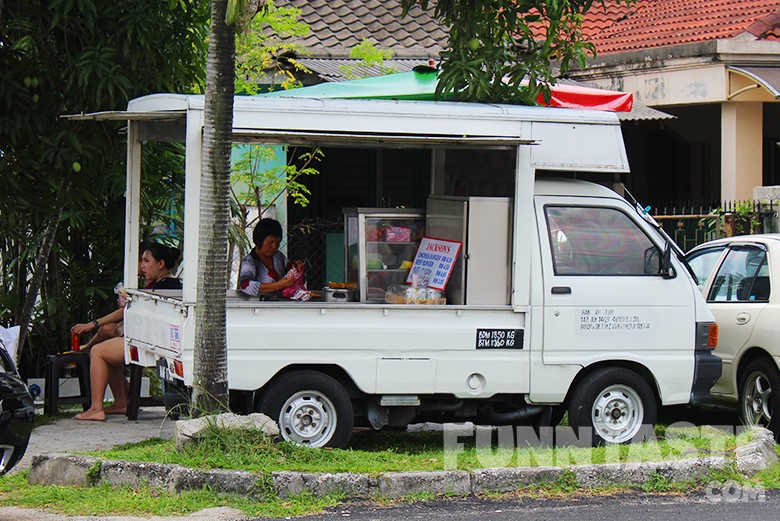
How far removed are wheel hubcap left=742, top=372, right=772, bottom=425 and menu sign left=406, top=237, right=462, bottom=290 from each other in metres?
2.70

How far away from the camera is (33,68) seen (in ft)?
31.7

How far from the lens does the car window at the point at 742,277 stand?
9.60 meters

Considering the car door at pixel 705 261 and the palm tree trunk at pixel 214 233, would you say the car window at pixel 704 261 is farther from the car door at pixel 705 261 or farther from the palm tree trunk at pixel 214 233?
the palm tree trunk at pixel 214 233

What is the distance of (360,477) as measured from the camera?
279 inches

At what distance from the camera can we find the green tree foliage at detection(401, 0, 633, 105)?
31.0 feet

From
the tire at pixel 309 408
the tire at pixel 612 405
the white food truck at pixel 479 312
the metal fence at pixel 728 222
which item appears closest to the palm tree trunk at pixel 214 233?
the white food truck at pixel 479 312

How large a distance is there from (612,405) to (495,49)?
121 inches

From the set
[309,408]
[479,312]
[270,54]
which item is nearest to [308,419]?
[309,408]

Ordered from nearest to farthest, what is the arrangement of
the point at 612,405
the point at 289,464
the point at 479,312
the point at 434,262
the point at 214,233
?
1. the point at 289,464
2. the point at 214,233
3. the point at 479,312
4. the point at 612,405
5. the point at 434,262

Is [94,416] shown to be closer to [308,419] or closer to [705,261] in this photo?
[308,419]

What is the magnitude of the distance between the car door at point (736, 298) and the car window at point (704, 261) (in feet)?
0.57

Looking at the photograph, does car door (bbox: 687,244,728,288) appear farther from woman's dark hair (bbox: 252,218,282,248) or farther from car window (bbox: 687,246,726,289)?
woman's dark hair (bbox: 252,218,282,248)

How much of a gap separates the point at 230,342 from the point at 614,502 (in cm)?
274

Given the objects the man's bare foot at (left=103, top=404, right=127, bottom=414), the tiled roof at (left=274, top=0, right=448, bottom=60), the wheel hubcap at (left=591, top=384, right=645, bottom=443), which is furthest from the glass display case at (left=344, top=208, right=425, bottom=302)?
the tiled roof at (left=274, top=0, right=448, bottom=60)
